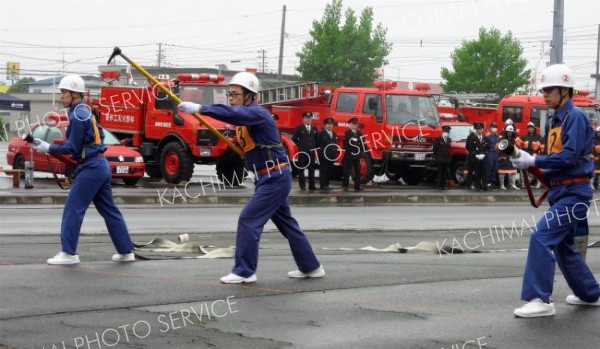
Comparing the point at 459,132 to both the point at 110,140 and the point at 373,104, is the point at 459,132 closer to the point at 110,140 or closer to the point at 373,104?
the point at 373,104

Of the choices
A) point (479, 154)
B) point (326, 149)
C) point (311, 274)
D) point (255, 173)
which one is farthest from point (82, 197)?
point (479, 154)

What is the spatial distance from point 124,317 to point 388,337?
1974mm

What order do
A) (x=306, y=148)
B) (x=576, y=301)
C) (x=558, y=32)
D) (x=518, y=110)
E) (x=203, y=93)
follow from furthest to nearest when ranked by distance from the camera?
(x=518, y=110) → (x=558, y=32) → (x=203, y=93) → (x=306, y=148) → (x=576, y=301)

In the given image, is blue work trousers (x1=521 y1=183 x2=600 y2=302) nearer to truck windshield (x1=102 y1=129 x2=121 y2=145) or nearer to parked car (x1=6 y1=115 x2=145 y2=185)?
parked car (x1=6 y1=115 x2=145 y2=185)

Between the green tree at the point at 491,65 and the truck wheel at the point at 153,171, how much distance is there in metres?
34.6

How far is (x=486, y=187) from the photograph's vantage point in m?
27.4

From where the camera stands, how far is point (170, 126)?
26719mm

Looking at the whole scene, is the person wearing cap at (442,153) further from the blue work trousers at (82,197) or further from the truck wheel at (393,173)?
the blue work trousers at (82,197)

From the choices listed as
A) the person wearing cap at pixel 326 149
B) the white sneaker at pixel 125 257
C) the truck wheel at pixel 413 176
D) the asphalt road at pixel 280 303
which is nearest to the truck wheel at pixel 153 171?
the person wearing cap at pixel 326 149

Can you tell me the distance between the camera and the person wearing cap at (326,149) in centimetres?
2536

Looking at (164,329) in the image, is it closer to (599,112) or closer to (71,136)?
(71,136)

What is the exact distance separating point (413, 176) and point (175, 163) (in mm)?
7539

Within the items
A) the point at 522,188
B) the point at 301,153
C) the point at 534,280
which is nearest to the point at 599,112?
the point at 522,188

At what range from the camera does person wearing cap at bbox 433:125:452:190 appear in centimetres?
2728
